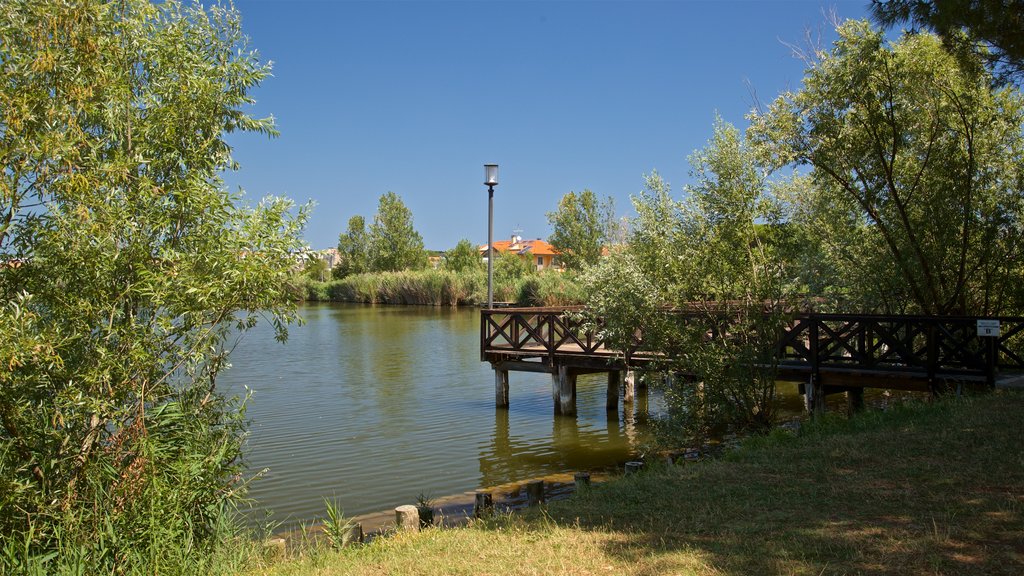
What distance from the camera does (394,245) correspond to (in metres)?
83.2

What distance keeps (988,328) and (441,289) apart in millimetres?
51740

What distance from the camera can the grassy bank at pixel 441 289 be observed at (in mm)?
48906

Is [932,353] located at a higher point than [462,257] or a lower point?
lower

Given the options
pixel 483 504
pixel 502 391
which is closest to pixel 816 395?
pixel 483 504

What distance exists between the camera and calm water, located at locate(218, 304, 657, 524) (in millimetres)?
11656

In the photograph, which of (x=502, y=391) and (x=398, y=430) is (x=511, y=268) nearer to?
(x=502, y=391)

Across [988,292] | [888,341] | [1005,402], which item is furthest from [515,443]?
[988,292]

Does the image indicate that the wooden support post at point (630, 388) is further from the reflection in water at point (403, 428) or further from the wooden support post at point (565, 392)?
the wooden support post at point (565, 392)

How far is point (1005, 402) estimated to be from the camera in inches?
379

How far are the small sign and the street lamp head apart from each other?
32.1ft

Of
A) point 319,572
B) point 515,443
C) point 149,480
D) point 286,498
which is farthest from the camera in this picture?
point 515,443

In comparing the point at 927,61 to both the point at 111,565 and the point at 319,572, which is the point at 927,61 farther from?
the point at 111,565

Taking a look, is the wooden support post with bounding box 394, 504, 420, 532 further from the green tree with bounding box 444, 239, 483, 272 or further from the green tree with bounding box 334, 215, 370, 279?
the green tree with bounding box 334, 215, 370, 279

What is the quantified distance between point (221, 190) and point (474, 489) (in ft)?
20.7
